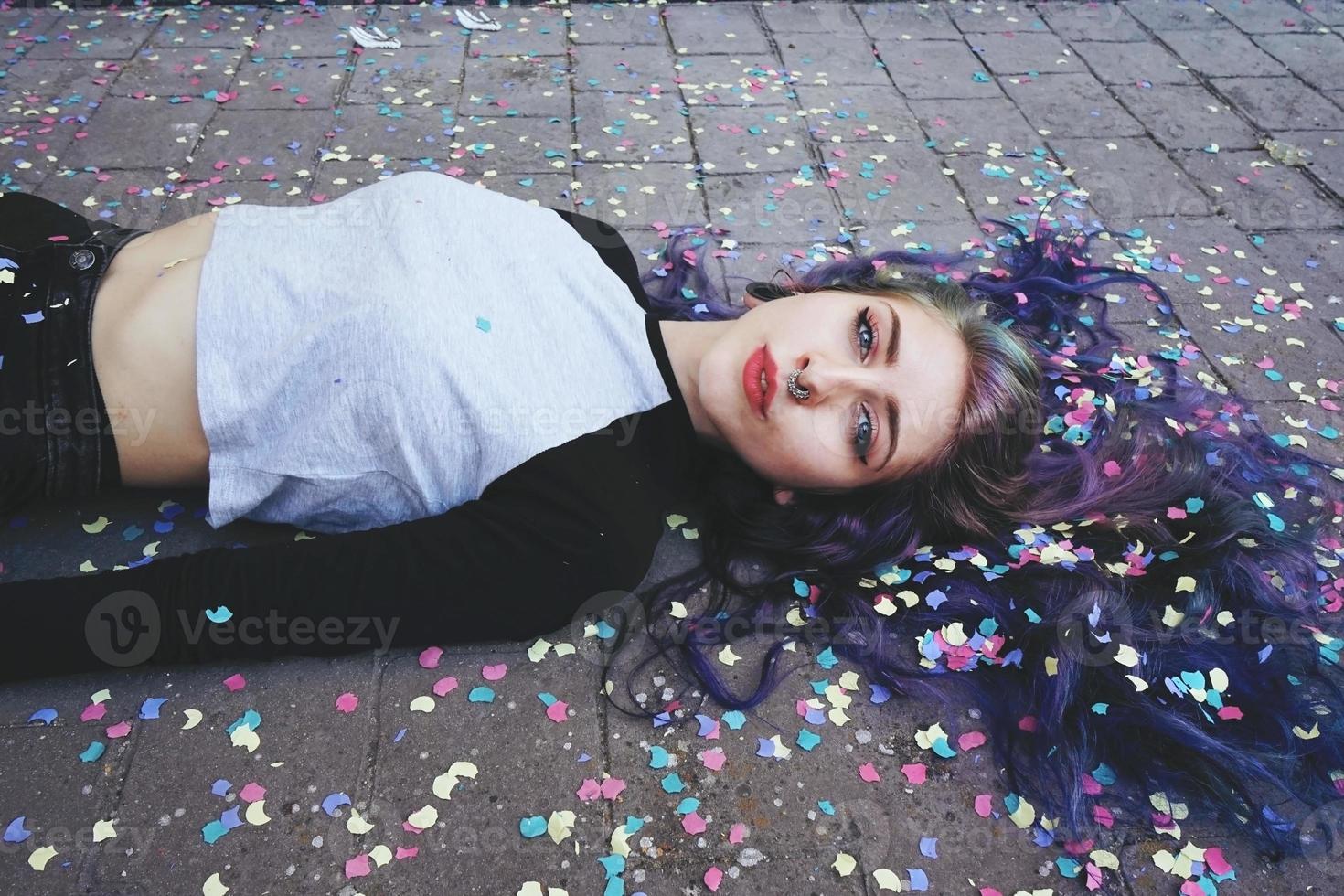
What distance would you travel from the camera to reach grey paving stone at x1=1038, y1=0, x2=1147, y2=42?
5.03 m

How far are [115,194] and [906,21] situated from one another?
3.95 meters

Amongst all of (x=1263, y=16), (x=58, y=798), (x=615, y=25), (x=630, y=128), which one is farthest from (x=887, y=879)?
(x=1263, y=16)

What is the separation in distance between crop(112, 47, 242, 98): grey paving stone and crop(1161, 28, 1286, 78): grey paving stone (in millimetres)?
4774

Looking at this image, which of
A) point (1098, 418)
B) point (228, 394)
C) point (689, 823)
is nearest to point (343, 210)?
point (228, 394)

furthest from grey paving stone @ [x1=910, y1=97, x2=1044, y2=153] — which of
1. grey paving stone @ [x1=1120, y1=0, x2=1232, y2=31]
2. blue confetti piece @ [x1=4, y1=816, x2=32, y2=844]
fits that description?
blue confetti piece @ [x1=4, y1=816, x2=32, y2=844]

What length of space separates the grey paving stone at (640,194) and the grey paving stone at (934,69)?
1.43 m

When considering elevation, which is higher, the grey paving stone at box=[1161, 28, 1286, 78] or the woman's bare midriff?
the woman's bare midriff

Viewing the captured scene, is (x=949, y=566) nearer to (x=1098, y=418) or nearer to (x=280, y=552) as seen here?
(x=1098, y=418)

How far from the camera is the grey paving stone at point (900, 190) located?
362 centimetres

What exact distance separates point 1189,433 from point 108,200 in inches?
144

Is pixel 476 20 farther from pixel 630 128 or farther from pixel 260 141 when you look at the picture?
pixel 260 141

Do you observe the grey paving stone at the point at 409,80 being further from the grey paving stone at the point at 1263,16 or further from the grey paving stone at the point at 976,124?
the grey paving stone at the point at 1263,16

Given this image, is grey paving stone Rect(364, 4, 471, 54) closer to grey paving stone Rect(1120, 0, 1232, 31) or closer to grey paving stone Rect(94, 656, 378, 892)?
grey paving stone Rect(94, 656, 378, 892)

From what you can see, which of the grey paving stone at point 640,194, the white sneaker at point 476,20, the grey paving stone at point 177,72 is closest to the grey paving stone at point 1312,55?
the grey paving stone at point 640,194
